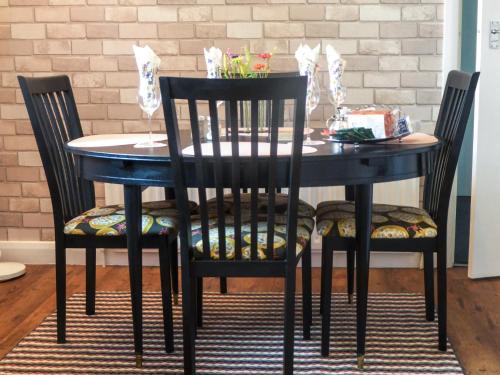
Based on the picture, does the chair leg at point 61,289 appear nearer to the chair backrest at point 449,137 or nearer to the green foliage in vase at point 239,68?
the green foliage in vase at point 239,68

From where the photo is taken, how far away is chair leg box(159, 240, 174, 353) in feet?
8.38

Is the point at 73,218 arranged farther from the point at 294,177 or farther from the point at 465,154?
the point at 465,154

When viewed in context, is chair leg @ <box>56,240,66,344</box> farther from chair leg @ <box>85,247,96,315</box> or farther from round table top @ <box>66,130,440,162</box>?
round table top @ <box>66,130,440,162</box>

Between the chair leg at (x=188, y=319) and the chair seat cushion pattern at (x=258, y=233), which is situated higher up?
the chair seat cushion pattern at (x=258, y=233)

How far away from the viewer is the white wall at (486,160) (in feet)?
10.9

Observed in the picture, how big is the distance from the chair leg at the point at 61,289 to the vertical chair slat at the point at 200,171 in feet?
2.14

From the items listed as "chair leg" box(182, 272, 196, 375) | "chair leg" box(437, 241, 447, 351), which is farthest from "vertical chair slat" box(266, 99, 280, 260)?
"chair leg" box(437, 241, 447, 351)

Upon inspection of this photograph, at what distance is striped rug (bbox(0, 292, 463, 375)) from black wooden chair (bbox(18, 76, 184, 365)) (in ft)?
0.36

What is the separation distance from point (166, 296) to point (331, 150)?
738 millimetres

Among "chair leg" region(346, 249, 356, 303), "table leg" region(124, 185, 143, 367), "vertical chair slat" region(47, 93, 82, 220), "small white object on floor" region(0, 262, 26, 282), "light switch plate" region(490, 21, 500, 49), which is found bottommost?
"small white object on floor" region(0, 262, 26, 282)

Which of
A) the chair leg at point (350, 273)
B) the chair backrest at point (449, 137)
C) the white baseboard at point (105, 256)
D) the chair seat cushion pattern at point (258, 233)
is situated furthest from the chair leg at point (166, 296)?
the white baseboard at point (105, 256)

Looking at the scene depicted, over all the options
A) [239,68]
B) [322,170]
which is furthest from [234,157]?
[239,68]

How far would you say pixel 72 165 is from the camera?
9.35 feet

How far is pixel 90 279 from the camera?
2996 mm
